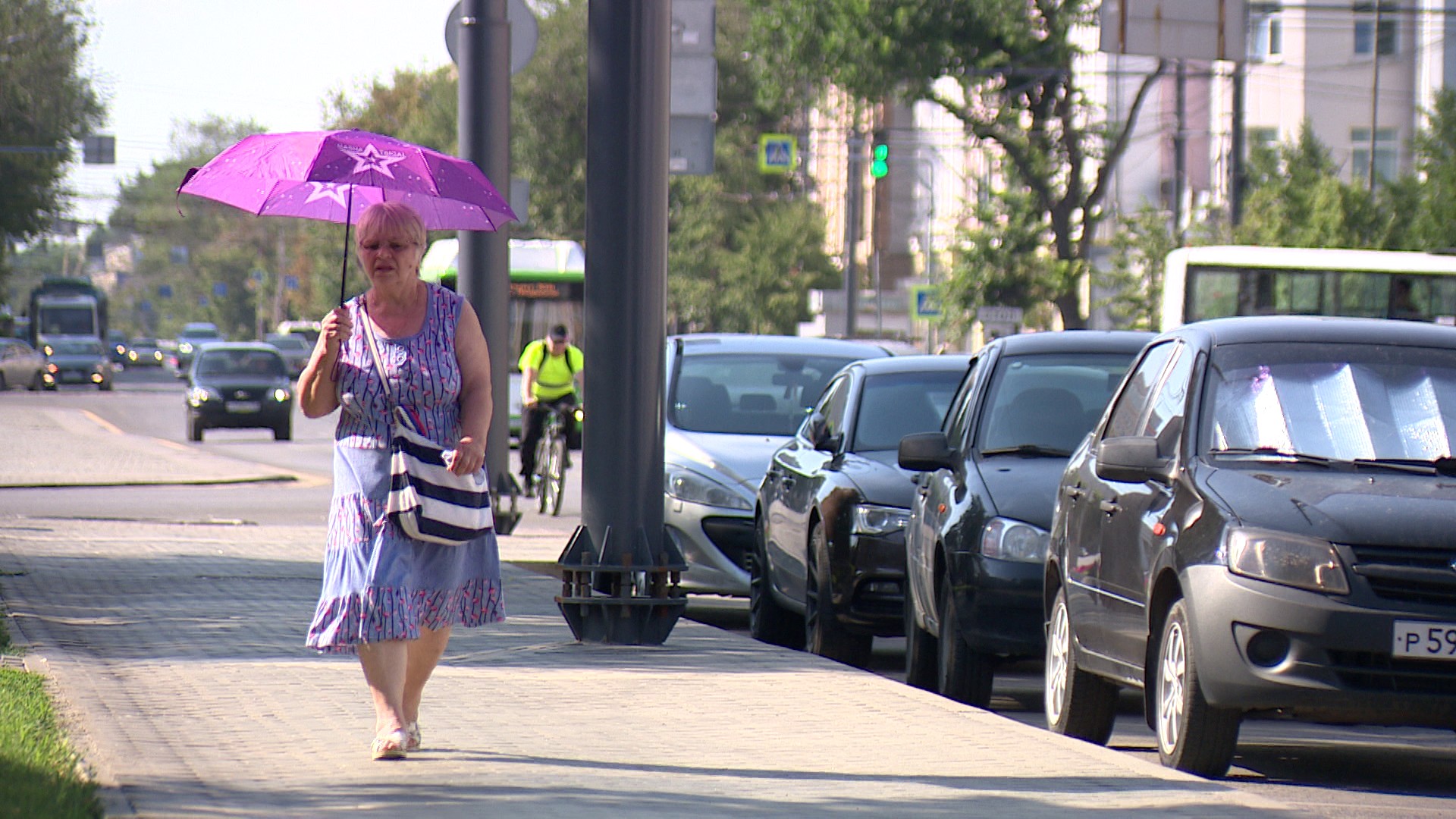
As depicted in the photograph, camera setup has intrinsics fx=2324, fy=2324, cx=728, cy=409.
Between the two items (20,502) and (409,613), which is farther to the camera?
(20,502)

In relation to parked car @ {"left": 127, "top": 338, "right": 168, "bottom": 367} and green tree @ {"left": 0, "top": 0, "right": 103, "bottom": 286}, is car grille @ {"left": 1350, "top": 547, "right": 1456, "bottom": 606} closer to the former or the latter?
green tree @ {"left": 0, "top": 0, "right": 103, "bottom": 286}

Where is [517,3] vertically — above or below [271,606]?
above

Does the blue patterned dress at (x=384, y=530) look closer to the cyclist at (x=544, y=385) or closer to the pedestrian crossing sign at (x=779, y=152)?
the cyclist at (x=544, y=385)

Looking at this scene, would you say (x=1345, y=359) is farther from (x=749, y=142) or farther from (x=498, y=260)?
(x=749, y=142)

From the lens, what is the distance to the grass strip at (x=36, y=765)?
18.1 feet

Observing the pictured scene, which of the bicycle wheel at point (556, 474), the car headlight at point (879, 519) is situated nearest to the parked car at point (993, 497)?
the car headlight at point (879, 519)

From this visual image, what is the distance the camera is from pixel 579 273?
119 feet

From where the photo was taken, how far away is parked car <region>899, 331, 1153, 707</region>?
30.3ft

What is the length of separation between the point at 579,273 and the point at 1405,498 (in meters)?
29.4

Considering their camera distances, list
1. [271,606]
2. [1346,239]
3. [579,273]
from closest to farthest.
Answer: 1. [271,606]
2. [579,273]
3. [1346,239]

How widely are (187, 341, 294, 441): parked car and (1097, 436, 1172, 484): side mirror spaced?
30.5 meters

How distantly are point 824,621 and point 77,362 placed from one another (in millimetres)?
61106

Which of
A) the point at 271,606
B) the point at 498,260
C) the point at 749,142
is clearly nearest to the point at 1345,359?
the point at 271,606

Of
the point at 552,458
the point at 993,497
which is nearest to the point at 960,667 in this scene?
the point at 993,497
